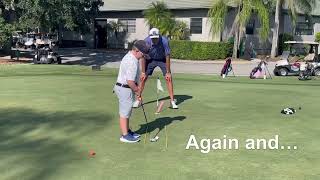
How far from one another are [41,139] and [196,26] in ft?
116

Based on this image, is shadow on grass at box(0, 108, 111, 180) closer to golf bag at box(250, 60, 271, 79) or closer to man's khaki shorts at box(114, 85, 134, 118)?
man's khaki shorts at box(114, 85, 134, 118)

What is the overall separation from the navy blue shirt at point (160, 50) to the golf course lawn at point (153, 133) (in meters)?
1.07

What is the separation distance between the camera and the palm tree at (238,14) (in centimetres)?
3631

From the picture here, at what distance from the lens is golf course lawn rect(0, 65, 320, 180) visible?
6211mm

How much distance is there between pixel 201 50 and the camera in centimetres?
3731

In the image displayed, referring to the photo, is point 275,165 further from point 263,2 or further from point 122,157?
point 263,2

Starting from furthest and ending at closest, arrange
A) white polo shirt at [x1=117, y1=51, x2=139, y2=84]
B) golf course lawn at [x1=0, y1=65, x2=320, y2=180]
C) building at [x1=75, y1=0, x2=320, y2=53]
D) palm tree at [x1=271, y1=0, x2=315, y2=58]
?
building at [x1=75, y1=0, x2=320, y2=53], palm tree at [x1=271, y1=0, x2=315, y2=58], white polo shirt at [x1=117, y1=51, x2=139, y2=84], golf course lawn at [x1=0, y1=65, x2=320, y2=180]

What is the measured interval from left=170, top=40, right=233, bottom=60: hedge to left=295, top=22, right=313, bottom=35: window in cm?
1225

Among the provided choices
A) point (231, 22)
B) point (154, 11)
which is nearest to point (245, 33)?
point (231, 22)

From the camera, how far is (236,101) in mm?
11641

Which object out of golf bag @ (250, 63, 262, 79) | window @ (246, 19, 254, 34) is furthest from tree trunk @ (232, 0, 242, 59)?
golf bag @ (250, 63, 262, 79)

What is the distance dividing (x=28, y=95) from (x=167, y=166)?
22.6ft

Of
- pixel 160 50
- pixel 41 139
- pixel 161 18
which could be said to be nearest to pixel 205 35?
pixel 161 18

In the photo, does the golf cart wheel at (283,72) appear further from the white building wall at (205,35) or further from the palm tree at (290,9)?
the white building wall at (205,35)
